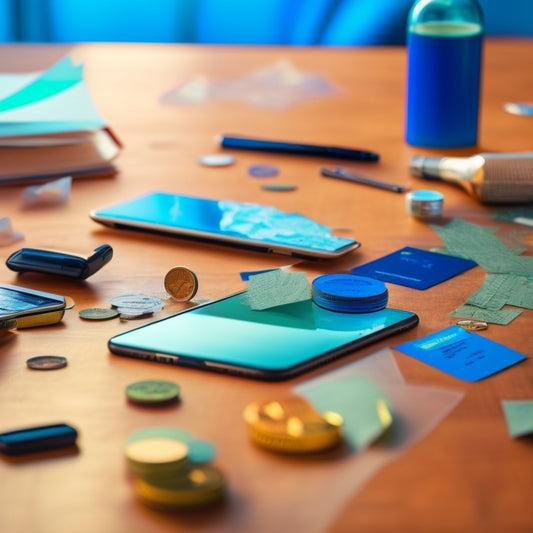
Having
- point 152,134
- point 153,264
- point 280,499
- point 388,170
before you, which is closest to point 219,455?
point 280,499

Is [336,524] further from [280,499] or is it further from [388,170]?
[388,170]

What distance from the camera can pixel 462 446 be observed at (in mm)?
489

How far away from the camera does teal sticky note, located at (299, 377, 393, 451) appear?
1.61 feet

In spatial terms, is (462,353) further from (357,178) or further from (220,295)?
(357,178)

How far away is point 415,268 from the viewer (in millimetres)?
762

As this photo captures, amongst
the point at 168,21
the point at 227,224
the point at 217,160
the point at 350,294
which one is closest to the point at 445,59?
the point at 217,160

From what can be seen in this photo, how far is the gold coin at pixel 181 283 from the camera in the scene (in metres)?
0.69

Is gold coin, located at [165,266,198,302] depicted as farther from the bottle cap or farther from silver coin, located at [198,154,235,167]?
silver coin, located at [198,154,235,167]

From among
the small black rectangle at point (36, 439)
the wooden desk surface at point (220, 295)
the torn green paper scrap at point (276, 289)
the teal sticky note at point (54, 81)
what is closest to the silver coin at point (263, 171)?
the wooden desk surface at point (220, 295)

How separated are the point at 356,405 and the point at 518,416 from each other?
9cm

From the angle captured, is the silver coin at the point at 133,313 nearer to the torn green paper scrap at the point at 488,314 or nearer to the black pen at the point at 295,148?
the torn green paper scrap at the point at 488,314

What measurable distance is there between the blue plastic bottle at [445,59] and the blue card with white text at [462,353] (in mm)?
521

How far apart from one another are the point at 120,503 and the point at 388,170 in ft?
2.27

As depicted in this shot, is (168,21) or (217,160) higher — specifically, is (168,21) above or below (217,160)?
above
